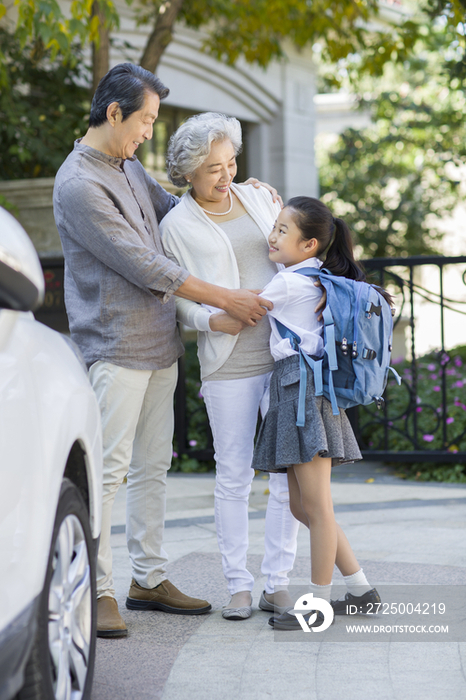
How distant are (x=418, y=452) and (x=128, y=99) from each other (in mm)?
3806

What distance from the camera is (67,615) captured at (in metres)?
2.09

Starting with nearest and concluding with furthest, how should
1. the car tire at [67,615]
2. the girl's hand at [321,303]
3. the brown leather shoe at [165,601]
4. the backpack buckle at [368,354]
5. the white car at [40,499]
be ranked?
the white car at [40,499] → the car tire at [67,615] → the backpack buckle at [368,354] → the girl's hand at [321,303] → the brown leather shoe at [165,601]

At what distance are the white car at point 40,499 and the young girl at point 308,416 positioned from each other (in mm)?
856

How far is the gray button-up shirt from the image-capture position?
2.92 metres

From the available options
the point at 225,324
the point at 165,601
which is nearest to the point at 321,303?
the point at 225,324

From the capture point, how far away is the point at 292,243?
3.06 m

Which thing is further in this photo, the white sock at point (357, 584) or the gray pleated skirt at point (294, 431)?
the white sock at point (357, 584)

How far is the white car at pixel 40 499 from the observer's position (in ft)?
5.55


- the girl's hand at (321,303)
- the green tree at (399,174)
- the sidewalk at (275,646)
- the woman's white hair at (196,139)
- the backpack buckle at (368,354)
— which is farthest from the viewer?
the green tree at (399,174)

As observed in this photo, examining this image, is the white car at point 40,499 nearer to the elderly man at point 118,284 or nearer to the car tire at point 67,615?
the car tire at point 67,615

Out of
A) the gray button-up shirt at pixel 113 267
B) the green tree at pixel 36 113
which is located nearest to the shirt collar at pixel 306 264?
the gray button-up shirt at pixel 113 267

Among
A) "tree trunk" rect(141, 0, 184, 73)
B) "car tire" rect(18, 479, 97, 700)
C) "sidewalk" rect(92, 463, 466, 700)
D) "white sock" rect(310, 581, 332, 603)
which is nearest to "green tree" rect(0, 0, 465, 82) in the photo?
"tree trunk" rect(141, 0, 184, 73)

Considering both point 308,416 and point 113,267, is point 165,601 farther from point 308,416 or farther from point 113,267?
point 113,267

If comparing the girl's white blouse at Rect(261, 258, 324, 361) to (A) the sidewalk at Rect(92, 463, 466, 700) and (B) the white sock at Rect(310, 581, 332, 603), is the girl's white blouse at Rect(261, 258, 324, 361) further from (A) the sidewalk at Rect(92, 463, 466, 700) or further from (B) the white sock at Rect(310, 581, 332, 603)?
(A) the sidewalk at Rect(92, 463, 466, 700)
